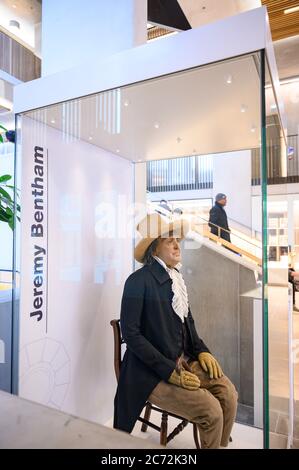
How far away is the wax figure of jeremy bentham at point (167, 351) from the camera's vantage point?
1445 mm

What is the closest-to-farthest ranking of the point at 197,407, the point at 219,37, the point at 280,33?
the point at 219,37 < the point at 197,407 < the point at 280,33

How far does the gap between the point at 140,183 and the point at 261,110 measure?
77cm

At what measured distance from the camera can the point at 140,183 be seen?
5.78 ft

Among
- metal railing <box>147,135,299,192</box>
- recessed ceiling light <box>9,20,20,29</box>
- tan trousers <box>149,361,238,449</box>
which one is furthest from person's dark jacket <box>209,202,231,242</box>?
recessed ceiling light <box>9,20,20,29</box>

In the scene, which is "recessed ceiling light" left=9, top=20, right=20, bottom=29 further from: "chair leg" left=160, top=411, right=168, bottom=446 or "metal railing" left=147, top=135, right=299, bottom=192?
"chair leg" left=160, top=411, right=168, bottom=446

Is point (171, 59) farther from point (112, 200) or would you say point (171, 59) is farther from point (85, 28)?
point (85, 28)

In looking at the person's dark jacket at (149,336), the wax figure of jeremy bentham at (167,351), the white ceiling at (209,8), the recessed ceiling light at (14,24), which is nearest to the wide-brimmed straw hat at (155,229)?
the wax figure of jeremy bentham at (167,351)

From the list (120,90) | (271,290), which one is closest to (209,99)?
(120,90)

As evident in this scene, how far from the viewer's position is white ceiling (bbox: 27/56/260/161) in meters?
1.31

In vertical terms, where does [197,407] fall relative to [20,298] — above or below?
below

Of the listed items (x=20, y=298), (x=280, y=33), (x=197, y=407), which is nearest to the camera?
(x=197, y=407)

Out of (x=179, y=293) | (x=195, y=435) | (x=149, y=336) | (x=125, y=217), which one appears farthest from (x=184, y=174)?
(x=195, y=435)

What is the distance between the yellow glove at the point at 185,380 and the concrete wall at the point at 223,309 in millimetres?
159

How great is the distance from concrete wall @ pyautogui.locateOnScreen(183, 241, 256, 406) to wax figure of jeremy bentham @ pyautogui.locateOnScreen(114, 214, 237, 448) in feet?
0.14
